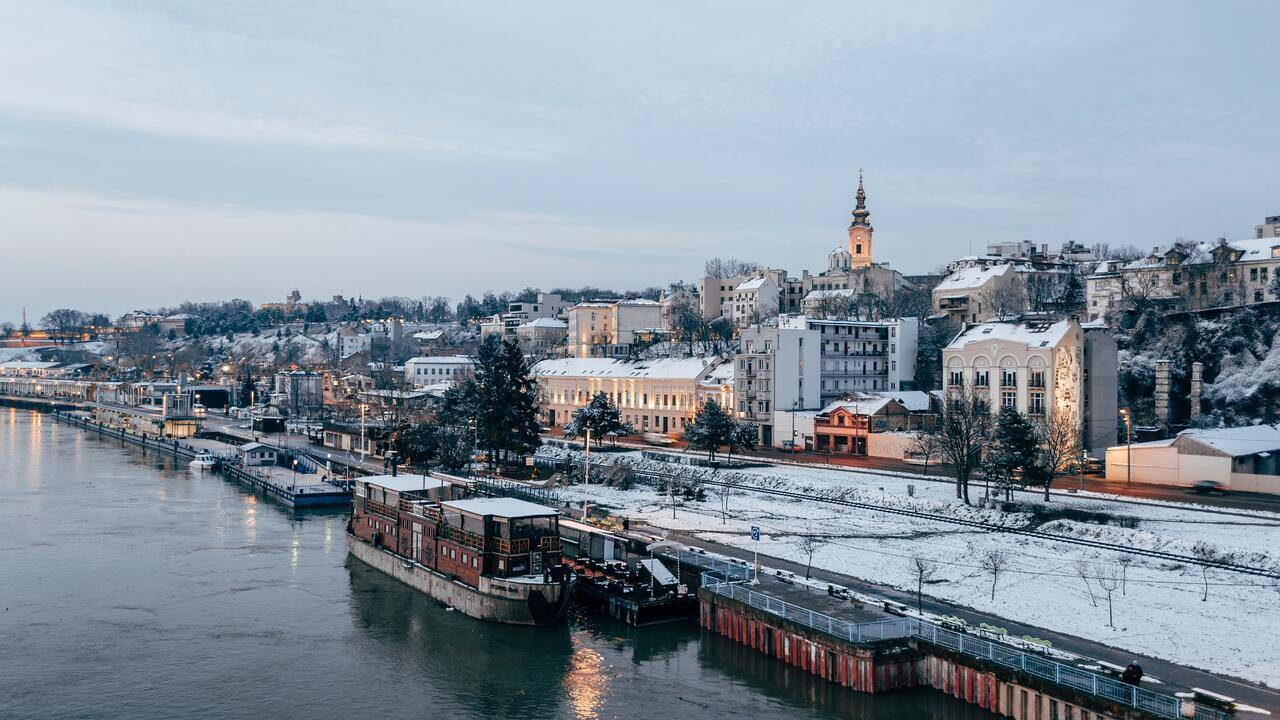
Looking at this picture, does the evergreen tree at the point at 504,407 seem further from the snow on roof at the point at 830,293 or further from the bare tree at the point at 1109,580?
the snow on roof at the point at 830,293

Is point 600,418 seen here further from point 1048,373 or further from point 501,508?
point 501,508

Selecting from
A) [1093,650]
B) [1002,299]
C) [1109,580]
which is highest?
[1002,299]

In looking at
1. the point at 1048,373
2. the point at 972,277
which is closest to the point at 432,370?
the point at 972,277

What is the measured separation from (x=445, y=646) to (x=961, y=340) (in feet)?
147

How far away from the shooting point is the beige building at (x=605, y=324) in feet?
398

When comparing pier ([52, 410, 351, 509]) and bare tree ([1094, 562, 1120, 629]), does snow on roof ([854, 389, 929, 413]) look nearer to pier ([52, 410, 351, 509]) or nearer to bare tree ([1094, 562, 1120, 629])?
bare tree ([1094, 562, 1120, 629])

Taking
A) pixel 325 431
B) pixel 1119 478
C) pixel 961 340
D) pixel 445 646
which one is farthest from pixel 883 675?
pixel 325 431

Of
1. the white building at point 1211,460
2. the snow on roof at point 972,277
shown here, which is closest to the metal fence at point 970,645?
the white building at point 1211,460

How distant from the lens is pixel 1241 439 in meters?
46.1

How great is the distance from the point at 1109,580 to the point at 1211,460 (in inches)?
686

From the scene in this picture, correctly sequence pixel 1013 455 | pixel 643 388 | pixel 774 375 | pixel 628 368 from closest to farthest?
pixel 1013 455 < pixel 774 375 < pixel 643 388 < pixel 628 368

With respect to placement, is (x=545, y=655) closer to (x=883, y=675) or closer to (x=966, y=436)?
(x=883, y=675)

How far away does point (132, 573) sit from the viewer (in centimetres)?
3903

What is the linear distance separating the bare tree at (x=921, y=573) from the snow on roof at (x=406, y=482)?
66.5ft
